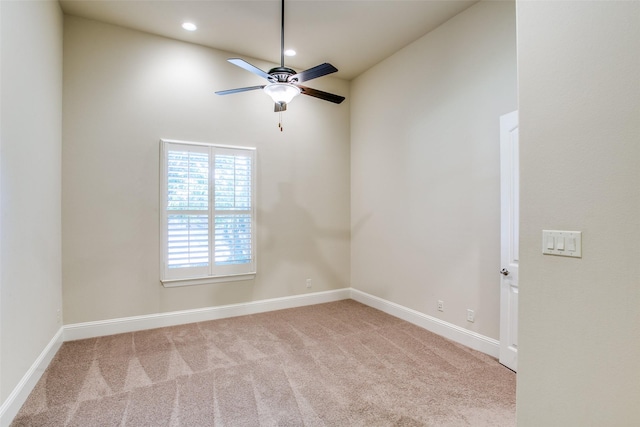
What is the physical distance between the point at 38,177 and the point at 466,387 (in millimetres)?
3957

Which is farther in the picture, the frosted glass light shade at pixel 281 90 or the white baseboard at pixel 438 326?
the white baseboard at pixel 438 326

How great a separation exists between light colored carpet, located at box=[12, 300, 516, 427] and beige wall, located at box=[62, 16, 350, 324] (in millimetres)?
633

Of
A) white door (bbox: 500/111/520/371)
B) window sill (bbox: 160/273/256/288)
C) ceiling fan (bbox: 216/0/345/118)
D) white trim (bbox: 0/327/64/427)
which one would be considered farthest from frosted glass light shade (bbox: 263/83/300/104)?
white trim (bbox: 0/327/64/427)

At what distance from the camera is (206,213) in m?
4.05

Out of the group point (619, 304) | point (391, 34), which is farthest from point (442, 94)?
point (619, 304)

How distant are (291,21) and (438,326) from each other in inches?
151

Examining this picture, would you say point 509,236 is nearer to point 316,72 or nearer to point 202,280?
point 316,72

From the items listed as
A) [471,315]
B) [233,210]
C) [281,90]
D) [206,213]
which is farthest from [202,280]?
[471,315]

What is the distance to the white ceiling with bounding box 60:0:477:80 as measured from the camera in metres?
3.29

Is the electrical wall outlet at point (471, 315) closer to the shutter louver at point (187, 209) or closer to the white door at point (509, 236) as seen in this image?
the white door at point (509, 236)

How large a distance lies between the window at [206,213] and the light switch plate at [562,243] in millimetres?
3450

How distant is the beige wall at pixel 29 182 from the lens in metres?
2.12

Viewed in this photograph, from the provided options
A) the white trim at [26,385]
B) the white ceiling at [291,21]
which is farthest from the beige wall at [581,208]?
the white trim at [26,385]

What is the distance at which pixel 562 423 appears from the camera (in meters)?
1.56
